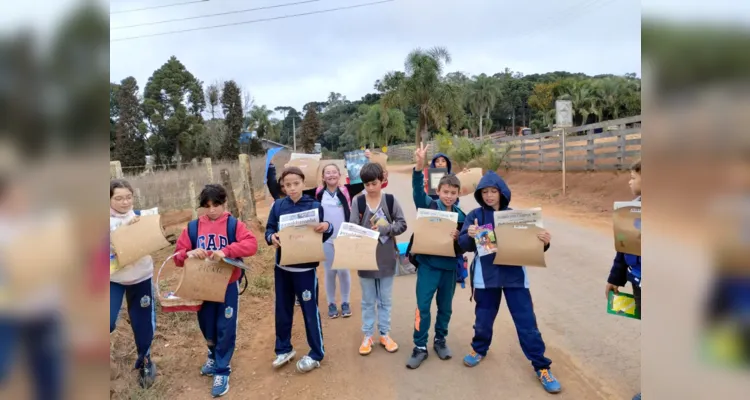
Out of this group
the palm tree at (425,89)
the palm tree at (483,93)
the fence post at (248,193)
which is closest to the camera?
the fence post at (248,193)

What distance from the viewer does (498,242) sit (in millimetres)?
3016

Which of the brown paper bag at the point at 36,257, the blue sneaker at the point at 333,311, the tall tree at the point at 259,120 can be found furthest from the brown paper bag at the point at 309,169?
the tall tree at the point at 259,120

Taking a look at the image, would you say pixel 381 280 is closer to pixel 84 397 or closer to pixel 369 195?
pixel 369 195

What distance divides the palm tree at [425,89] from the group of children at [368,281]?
75.8 ft

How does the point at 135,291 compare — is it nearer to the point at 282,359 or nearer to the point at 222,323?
the point at 222,323

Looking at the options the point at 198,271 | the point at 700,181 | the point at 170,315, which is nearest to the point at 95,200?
the point at 700,181

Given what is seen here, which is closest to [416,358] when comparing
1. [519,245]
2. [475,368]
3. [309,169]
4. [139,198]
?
[475,368]

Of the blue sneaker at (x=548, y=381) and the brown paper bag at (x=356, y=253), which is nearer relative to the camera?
the blue sneaker at (x=548, y=381)

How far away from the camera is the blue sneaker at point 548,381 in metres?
2.92

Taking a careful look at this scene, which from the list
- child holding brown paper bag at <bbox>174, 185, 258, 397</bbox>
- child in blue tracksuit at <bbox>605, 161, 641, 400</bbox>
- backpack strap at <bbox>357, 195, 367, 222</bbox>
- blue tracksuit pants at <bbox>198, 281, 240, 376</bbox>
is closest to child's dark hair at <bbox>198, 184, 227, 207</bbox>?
child holding brown paper bag at <bbox>174, 185, 258, 397</bbox>

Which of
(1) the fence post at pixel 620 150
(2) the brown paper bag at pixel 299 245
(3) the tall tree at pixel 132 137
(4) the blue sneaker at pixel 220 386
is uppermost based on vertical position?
(3) the tall tree at pixel 132 137

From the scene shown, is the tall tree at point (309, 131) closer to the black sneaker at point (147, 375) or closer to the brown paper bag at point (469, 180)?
the brown paper bag at point (469, 180)

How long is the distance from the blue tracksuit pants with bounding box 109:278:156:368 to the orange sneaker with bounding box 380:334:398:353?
1879 mm

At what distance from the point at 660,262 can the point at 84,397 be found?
3.31 feet
